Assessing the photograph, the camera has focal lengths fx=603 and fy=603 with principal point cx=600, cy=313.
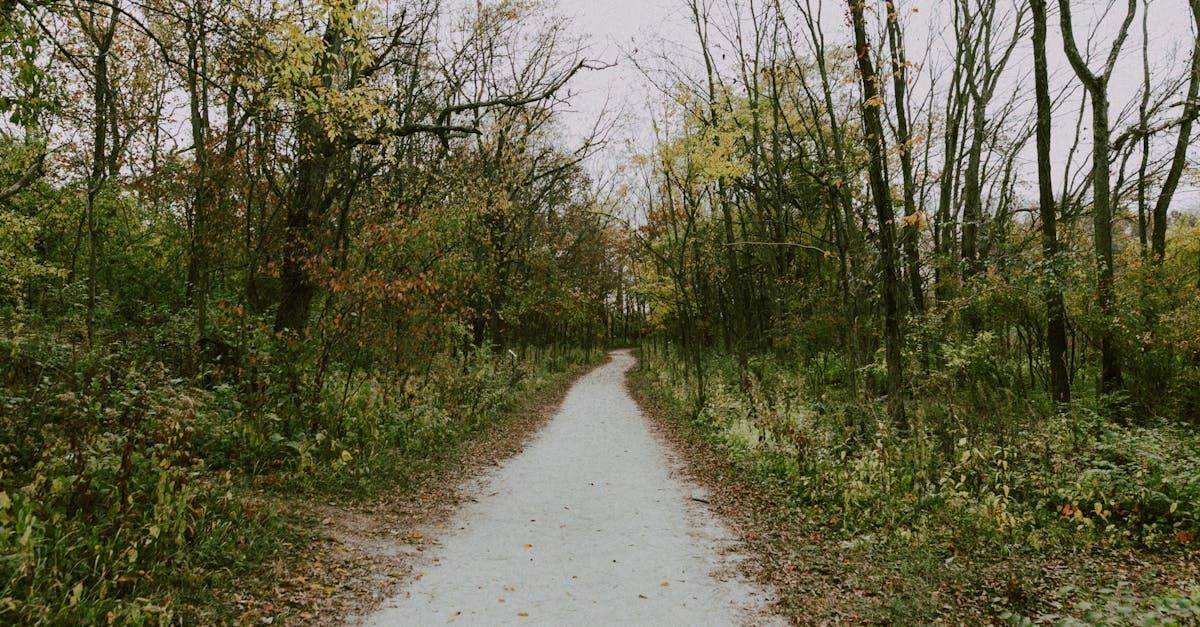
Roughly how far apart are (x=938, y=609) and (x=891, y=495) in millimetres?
2292

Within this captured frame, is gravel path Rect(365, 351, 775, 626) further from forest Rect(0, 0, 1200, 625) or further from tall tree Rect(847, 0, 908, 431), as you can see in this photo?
tall tree Rect(847, 0, 908, 431)

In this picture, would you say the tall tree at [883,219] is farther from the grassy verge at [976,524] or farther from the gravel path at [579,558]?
the gravel path at [579,558]

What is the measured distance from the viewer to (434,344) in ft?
34.0

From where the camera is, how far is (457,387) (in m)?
12.8

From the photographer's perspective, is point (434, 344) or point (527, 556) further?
point (434, 344)

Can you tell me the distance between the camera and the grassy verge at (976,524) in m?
4.36

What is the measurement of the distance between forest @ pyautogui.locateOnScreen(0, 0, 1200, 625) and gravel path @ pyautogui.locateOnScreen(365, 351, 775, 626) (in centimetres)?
57

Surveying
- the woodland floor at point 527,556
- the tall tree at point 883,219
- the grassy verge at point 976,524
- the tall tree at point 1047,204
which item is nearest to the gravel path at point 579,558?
the woodland floor at point 527,556

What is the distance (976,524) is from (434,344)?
808 cm

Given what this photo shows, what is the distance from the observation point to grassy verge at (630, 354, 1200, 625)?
4.36m

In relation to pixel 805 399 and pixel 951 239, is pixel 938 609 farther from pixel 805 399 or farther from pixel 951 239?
pixel 951 239

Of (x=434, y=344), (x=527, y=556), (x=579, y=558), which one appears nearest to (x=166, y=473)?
(x=527, y=556)

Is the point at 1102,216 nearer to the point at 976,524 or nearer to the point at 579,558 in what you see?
the point at 976,524

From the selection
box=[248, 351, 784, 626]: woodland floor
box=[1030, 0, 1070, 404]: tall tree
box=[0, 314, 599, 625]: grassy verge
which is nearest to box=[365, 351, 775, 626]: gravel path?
box=[248, 351, 784, 626]: woodland floor
